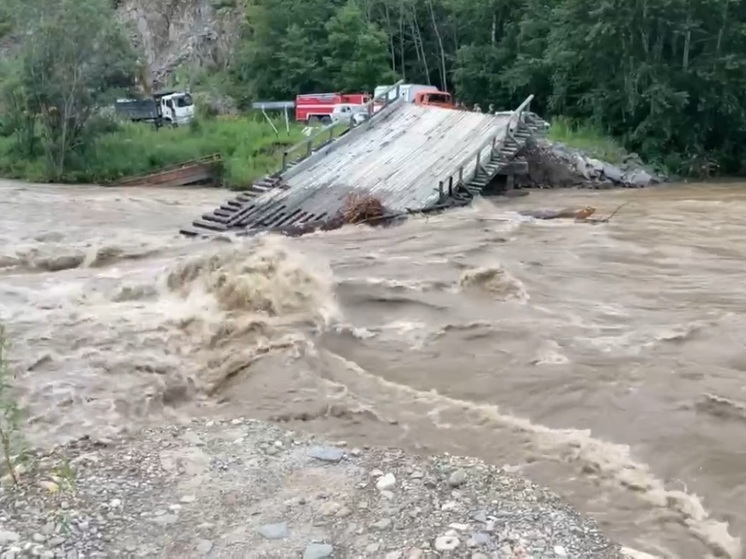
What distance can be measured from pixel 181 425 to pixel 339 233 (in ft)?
35.3

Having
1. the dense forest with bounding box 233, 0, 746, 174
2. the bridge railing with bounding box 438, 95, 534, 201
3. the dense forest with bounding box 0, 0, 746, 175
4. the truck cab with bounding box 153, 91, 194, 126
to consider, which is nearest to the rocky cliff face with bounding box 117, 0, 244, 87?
the dense forest with bounding box 233, 0, 746, 174

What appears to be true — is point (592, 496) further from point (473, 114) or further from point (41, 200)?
point (41, 200)

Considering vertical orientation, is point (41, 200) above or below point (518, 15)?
below

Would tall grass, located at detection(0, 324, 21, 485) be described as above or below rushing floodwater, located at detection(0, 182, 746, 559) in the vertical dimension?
above

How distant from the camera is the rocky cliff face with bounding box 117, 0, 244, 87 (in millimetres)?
54719

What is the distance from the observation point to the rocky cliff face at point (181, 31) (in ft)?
180

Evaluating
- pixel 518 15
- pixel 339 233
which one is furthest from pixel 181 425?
pixel 518 15

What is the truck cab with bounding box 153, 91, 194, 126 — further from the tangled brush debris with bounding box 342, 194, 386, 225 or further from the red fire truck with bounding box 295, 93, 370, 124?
the tangled brush debris with bounding box 342, 194, 386, 225

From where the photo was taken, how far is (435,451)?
23.3 ft

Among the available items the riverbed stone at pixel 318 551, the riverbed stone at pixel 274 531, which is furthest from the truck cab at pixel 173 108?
the riverbed stone at pixel 318 551

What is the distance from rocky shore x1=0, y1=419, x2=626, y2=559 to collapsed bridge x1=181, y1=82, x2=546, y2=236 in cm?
1236

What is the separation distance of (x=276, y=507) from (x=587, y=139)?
27.7 m

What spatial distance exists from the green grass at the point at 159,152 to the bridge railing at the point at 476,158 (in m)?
10.5

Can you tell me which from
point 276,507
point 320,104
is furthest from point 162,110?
point 276,507
